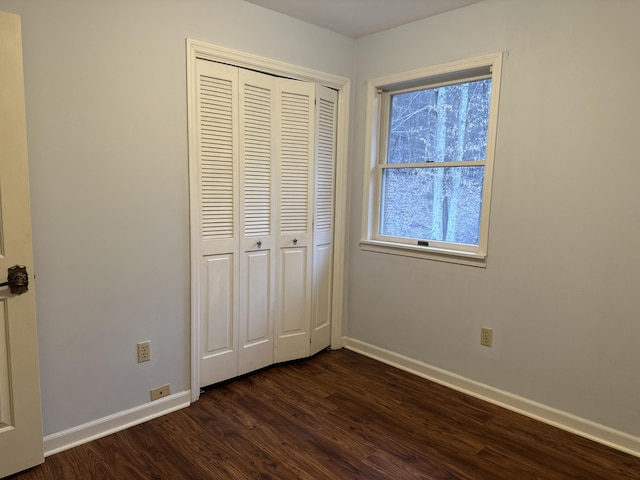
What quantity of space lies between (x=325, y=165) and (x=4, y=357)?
2.27m

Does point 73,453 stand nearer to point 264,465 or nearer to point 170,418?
point 170,418

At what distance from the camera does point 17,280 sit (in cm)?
184

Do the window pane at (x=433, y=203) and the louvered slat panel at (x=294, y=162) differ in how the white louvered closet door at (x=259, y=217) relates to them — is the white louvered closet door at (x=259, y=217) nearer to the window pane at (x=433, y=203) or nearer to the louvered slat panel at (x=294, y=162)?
the louvered slat panel at (x=294, y=162)

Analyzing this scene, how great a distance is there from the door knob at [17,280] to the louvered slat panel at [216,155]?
976 millimetres

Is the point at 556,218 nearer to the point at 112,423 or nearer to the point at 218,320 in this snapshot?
the point at 218,320

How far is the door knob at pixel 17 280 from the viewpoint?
1.83m

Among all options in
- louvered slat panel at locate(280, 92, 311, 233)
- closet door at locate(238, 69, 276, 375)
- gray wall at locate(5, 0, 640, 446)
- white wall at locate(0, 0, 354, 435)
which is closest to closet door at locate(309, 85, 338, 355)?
louvered slat panel at locate(280, 92, 311, 233)

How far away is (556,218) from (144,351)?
2.43m

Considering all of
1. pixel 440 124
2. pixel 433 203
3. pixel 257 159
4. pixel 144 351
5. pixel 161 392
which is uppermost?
pixel 440 124

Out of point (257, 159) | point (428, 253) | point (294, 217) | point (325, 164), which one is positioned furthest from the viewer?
point (325, 164)

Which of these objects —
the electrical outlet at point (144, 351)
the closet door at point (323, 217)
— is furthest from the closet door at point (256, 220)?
the electrical outlet at point (144, 351)

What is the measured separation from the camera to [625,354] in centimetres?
222

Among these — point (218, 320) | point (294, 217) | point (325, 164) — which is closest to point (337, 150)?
point (325, 164)

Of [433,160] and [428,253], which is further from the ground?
[433,160]
